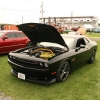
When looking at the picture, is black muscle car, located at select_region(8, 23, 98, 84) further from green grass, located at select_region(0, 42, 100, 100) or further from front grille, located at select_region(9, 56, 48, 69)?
green grass, located at select_region(0, 42, 100, 100)

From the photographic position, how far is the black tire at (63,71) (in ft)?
14.1

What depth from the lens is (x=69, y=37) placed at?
→ 5.62 meters

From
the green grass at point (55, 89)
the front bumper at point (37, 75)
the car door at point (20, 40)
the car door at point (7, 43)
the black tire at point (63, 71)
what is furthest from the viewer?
the car door at point (20, 40)

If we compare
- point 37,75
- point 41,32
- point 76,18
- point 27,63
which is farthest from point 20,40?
point 76,18

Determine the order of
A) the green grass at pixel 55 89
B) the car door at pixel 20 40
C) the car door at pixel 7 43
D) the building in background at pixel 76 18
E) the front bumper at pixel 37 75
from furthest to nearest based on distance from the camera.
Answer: the building in background at pixel 76 18 → the car door at pixel 20 40 → the car door at pixel 7 43 → the front bumper at pixel 37 75 → the green grass at pixel 55 89

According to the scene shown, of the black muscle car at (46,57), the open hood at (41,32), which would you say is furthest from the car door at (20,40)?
the open hood at (41,32)

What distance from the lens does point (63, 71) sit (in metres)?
4.52

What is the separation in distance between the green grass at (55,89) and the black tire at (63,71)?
5.9 inches

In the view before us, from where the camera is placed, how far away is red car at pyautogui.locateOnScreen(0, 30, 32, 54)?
765cm

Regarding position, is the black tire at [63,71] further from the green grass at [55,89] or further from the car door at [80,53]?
the car door at [80,53]

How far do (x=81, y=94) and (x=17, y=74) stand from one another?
72.8 inches

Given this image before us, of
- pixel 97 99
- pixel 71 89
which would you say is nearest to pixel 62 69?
pixel 71 89

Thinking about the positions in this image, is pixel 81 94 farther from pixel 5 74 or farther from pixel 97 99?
pixel 5 74

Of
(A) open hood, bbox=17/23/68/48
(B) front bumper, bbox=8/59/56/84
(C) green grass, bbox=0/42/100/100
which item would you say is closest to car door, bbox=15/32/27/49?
(A) open hood, bbox=17/23/68/48
